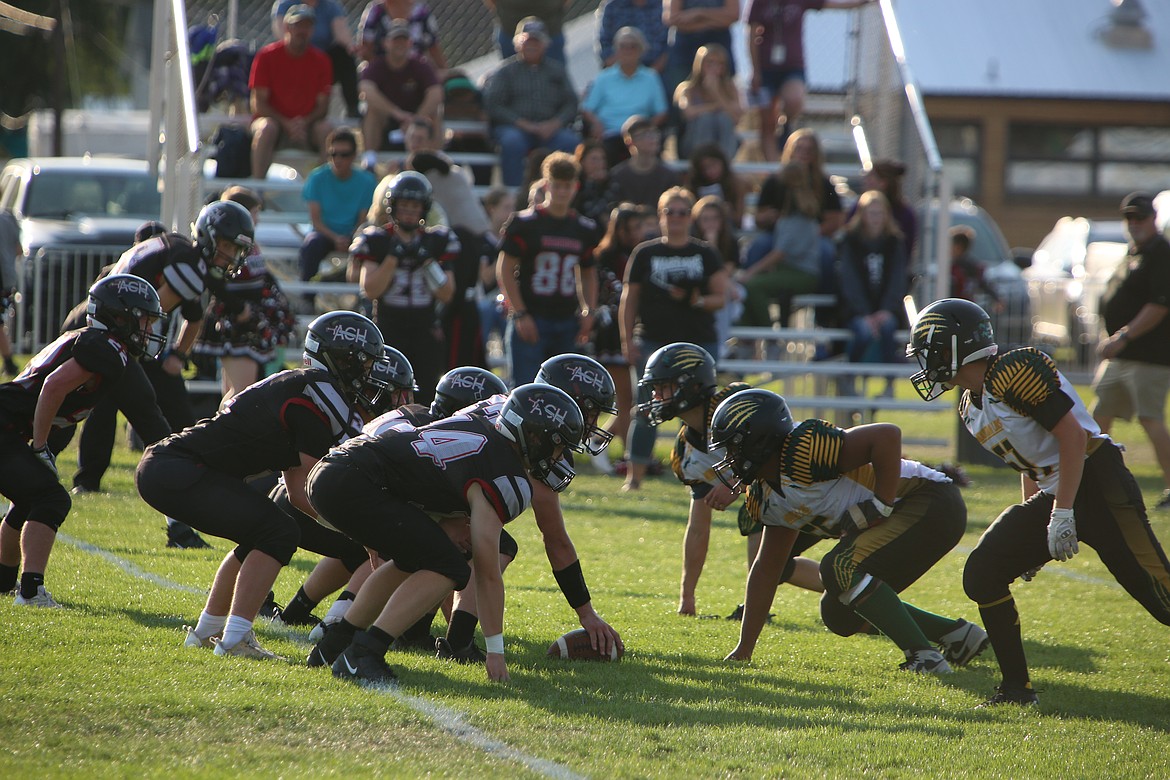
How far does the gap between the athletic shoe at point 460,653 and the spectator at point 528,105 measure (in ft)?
27.8

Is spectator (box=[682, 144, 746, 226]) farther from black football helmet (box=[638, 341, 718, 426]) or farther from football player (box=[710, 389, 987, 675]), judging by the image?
football player (box=[710, 389, 987, 675])

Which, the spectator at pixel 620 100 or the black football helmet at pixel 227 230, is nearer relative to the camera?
the black football helmet at pixel 227 230

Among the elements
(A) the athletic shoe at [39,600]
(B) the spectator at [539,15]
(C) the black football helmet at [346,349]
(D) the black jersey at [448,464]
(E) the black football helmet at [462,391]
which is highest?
(B) the spectator at [539,15]

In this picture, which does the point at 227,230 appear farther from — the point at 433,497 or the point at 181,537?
the point at 433,497

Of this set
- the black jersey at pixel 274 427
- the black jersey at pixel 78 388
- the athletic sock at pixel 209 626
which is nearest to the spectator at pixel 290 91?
the black jersey at pixel 78 388

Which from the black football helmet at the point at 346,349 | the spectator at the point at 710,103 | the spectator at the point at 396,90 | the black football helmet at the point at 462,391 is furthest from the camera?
the spectator at the point at 710,103

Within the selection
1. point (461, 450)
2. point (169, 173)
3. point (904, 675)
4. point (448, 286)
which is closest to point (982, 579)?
point (904, 675)

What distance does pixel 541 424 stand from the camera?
17.6 feet

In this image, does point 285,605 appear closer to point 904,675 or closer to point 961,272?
point 904,675

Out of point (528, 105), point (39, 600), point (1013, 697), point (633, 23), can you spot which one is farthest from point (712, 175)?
point (39, 600)

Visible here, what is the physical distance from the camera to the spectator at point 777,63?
14312 millimetres

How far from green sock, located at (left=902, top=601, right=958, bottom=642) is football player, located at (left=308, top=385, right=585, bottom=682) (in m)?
2.07

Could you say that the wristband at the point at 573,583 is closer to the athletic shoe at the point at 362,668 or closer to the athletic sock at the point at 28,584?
the athletic shoe at the point at 362,668

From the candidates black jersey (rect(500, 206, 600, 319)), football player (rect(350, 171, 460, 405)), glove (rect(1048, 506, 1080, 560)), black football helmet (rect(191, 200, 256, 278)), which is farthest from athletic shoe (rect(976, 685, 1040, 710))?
black jersey (rect(500, 206, 600, 319))
